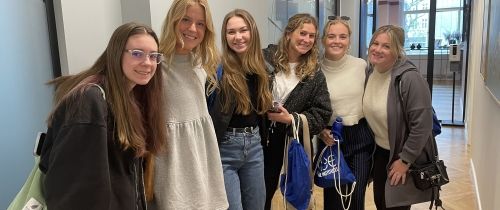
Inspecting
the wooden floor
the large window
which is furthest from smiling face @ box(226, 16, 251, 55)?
the large window

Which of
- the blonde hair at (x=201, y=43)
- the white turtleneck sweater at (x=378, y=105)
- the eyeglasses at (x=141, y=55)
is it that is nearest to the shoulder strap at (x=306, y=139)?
the white turtleneck sweater at (x=378, y=105)

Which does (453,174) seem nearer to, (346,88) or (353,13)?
(346,88)

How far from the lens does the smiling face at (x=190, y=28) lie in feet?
5.63

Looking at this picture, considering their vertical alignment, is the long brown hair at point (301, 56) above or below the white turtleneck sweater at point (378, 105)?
above

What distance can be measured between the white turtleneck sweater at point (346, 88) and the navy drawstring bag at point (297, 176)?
30 cm

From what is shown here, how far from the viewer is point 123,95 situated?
53.3 inches

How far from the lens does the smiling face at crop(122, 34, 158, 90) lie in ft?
4.53

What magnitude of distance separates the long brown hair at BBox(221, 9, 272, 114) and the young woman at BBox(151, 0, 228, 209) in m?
0.22

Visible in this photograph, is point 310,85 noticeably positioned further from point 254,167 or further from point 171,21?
point 171,21

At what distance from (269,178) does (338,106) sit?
0.58 meters

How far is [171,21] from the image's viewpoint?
1702mm

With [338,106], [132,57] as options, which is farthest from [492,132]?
[132,57]

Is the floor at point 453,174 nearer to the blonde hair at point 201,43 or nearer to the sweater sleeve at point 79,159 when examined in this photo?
the blonde hair at point 201,43

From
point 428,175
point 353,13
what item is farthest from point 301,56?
point 353,13
